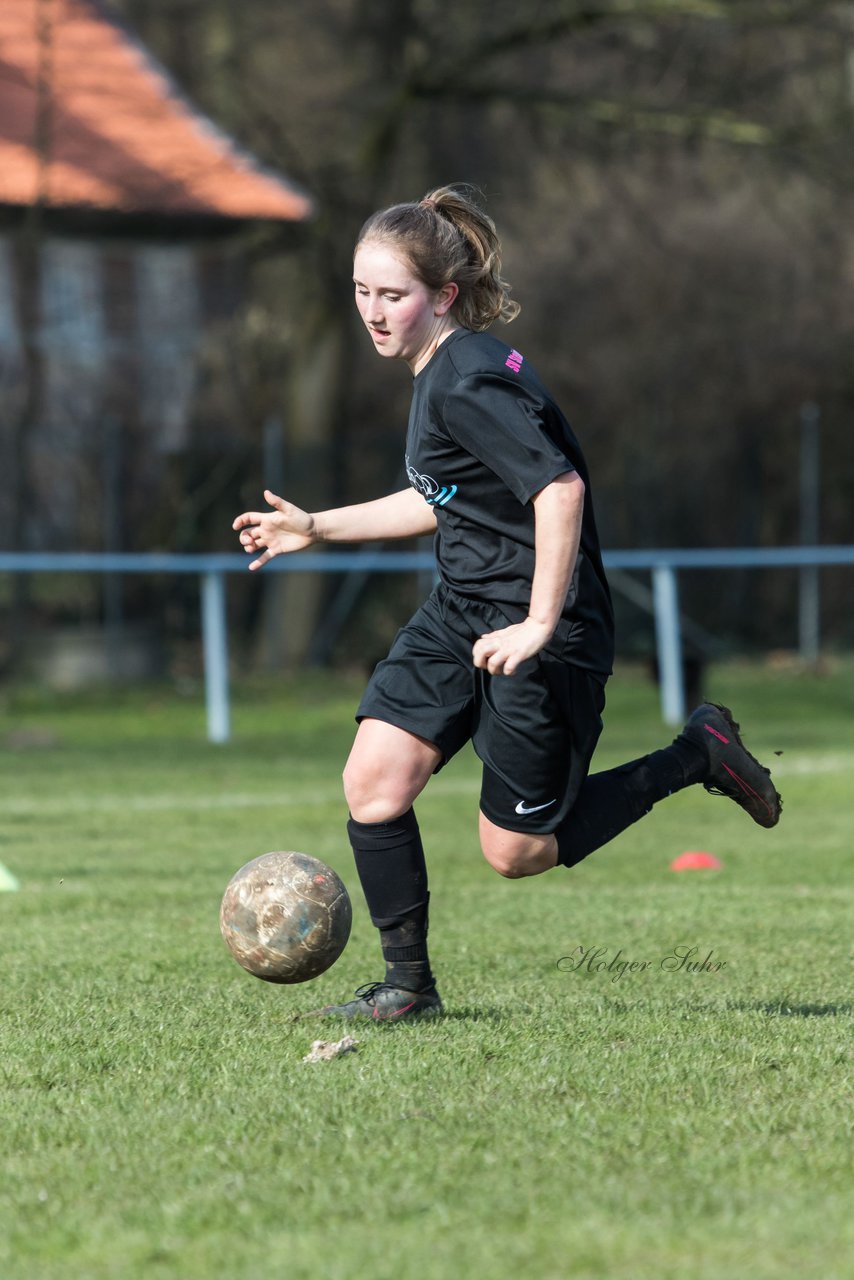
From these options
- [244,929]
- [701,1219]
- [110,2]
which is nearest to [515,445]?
[244,929]

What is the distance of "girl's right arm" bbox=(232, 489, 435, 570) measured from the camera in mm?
4816

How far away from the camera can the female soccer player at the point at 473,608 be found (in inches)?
167

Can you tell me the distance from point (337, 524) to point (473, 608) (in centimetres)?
61

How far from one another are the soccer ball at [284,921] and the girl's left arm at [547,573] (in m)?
0.87

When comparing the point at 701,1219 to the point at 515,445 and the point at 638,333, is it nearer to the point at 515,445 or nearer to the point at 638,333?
the point at 515,445

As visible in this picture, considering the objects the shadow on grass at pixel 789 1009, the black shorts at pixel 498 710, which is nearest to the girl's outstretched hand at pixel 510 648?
the black shorts at pixel 498 710

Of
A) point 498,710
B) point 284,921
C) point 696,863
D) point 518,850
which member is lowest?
point 696,863

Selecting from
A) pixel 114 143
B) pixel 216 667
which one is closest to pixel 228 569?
pixel 216 667

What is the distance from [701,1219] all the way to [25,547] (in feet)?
47.3

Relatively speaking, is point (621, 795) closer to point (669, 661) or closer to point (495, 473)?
point (495, 473)

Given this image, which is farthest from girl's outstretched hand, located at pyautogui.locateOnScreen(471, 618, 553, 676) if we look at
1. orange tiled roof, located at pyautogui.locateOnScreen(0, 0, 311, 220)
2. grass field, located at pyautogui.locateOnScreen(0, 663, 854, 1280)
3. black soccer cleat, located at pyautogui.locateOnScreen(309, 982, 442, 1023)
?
orange tiled roof, located at pyautogui.locateOnScreen(0, 0, 311, 220)

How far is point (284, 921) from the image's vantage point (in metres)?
4.64

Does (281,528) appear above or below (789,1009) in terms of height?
above

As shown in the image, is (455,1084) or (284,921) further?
(284,921)
